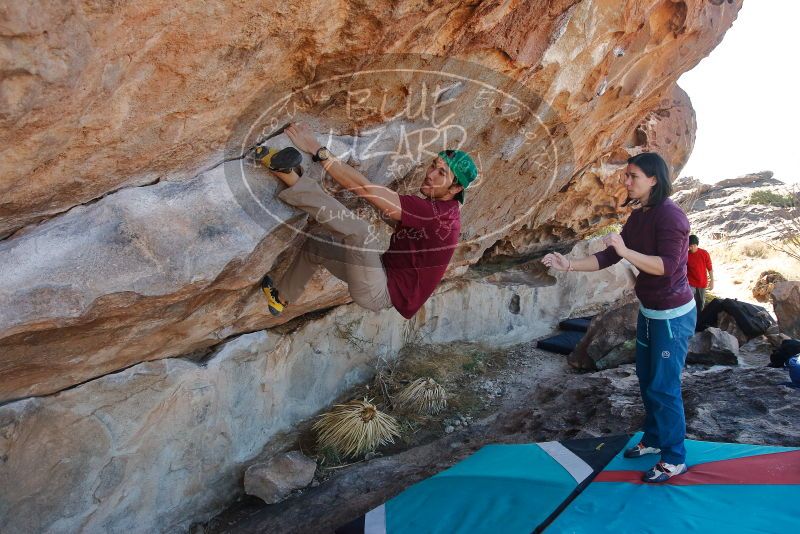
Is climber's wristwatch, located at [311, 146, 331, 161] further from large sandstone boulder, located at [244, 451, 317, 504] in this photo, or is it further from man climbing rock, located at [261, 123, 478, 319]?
large sandstone boulder, located at [244, 451, 317, 504]

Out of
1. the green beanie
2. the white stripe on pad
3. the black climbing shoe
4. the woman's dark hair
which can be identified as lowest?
the white stripe on pad

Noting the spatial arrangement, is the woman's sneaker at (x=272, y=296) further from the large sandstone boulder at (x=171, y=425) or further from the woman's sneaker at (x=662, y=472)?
the woman's sneaker at (x=662, y=472)

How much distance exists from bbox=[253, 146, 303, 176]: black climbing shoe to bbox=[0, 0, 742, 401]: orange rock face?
Result: 0.14m

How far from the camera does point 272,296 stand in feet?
11.8

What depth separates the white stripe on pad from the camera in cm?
326

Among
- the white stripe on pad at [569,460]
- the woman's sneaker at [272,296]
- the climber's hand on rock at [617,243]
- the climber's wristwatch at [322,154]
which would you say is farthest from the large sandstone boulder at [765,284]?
the climber's wristwatch at [322,154]

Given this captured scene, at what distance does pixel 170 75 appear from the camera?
2361mm

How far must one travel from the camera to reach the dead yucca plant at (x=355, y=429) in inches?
181

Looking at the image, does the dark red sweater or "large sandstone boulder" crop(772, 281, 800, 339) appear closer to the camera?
the dark red sweater

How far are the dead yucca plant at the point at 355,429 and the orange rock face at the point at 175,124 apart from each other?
1182mm

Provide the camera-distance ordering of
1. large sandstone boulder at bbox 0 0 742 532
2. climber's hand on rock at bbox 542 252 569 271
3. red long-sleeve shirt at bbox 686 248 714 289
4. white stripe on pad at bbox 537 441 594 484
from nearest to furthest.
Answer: large sandstone boulder at bbox 0 0 742 532 < climber's hand on rock at bbox 542 252 569 271 < white stripe on pad at bbox 537 441 594 484 < red long-sleeve shirt at bbox 686 248 714 289

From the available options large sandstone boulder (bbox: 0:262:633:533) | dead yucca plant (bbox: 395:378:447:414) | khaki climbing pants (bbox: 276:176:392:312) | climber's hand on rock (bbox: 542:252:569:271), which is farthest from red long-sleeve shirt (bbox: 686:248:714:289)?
khaki climbing pants (bbox: 276:176:392:312)

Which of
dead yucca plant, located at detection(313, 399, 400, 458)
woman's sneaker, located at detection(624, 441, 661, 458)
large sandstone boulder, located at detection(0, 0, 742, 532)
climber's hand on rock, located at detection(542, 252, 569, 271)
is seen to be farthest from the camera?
dead yucca plant, located at detection(313, 399, 400, 458)

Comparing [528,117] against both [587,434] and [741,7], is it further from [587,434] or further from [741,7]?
[741,7]
